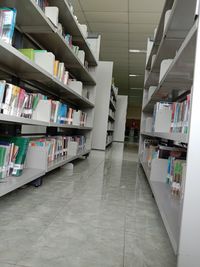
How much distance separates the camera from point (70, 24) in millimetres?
2924

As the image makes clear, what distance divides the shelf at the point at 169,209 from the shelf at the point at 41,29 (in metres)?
1.64

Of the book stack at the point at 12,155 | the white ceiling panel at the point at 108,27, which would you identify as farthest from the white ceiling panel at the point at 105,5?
the book stack at the point at 12,155

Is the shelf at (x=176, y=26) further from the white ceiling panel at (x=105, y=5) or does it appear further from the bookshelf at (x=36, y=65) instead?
the white ceiling panel at (x=105, y=5)

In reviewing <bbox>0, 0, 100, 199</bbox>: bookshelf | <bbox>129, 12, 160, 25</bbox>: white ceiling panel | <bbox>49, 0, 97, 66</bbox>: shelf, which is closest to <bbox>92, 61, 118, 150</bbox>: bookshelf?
<bbox>129, 12, 160, 25</bbox>: white ceiling panel

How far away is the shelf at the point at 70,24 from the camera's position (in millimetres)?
2444

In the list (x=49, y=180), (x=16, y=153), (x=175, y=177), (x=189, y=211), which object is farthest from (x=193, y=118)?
(x=49, y=180)

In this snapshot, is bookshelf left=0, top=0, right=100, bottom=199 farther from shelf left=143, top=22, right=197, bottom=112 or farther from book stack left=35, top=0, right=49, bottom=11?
shelf left=143, top=22, right=197, bottom=112

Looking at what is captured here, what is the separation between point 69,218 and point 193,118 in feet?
3.31

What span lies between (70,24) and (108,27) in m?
2.84

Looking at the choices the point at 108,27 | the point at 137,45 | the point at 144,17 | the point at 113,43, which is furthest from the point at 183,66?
the point at 113,43

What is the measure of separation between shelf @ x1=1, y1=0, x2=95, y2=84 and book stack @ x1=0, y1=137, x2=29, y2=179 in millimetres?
1004

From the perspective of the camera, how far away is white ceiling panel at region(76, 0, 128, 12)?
173 inches

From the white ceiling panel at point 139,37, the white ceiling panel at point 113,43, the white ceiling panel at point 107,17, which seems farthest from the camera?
the white ceiling panel at point 113,43

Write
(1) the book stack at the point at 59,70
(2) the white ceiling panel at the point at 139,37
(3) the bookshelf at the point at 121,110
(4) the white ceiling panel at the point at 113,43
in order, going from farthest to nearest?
(3) the bookshelf at the point at 121,110
(4) the white ceiling panel at the point at 113,43
(2) the white ceiling panel at the point at 139,37
(1) the book stack at the point at 59,70
